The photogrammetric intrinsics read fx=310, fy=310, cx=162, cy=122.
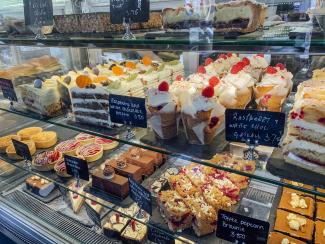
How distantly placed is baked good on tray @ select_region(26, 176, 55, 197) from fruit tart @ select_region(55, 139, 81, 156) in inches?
8.9

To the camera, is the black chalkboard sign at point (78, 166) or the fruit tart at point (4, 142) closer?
the black chalkboard sign at point (78, 166)

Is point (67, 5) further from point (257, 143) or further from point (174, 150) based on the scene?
point (257, 143)

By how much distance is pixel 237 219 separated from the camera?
113 cm

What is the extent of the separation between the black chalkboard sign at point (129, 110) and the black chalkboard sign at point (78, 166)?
343 mm

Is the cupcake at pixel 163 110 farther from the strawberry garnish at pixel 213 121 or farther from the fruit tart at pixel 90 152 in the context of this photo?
the fruit tart at pixel 90 152

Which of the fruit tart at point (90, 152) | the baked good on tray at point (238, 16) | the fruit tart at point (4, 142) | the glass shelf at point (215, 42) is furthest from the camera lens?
the fruit tart at point (4, 142)

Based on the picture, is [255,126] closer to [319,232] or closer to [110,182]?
[319,232]

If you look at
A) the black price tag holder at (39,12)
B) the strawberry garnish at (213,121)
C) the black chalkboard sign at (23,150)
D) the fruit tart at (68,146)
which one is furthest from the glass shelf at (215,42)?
the fruit tart at (68,146)

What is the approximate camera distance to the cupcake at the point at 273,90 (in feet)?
4.61

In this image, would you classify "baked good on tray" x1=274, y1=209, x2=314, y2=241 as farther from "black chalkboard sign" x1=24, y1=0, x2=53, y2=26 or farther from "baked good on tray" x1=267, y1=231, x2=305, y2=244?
"black chalkboard sign" x1=24, y1=0, x2=53, y2=26

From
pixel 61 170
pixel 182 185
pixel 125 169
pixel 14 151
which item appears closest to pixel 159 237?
pixel 182 185

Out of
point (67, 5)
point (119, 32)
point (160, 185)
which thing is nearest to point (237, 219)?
point (160, 185)

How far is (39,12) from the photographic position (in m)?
1.55

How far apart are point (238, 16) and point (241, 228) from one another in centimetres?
79
